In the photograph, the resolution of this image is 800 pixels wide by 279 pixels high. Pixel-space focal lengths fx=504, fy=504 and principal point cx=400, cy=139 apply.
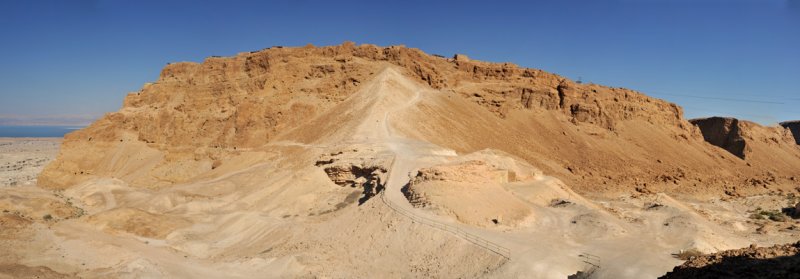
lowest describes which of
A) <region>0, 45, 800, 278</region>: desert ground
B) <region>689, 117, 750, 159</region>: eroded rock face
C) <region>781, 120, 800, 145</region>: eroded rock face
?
<region>0, 45, 800, 278</region>: desert ground

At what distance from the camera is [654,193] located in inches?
1506

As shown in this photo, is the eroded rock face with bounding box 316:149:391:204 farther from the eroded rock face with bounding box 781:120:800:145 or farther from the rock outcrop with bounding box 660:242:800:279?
the eroded rock face with bounding box 781:120:800:145

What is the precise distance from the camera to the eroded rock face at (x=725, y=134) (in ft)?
194

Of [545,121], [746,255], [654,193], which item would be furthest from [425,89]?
[746,255]

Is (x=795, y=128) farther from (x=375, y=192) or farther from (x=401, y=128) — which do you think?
(x=375, y=192)

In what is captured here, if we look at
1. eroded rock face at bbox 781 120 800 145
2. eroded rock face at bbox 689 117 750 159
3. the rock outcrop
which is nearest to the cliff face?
eroded rock face at bbox 689 117 750 159

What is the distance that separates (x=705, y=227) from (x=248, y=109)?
122ft

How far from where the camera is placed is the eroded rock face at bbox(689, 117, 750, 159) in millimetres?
59156

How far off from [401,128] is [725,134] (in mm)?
50055

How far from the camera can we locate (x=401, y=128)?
121ft

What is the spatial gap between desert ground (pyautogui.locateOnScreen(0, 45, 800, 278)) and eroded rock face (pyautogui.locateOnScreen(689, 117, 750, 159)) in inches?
79.0

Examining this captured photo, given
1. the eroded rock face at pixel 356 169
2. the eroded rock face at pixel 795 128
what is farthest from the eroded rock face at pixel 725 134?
the eroded rock face at pixel 356 169

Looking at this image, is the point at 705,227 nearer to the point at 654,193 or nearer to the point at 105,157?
the point at 654,193

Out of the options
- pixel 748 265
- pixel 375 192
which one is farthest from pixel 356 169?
pixel 748 265
